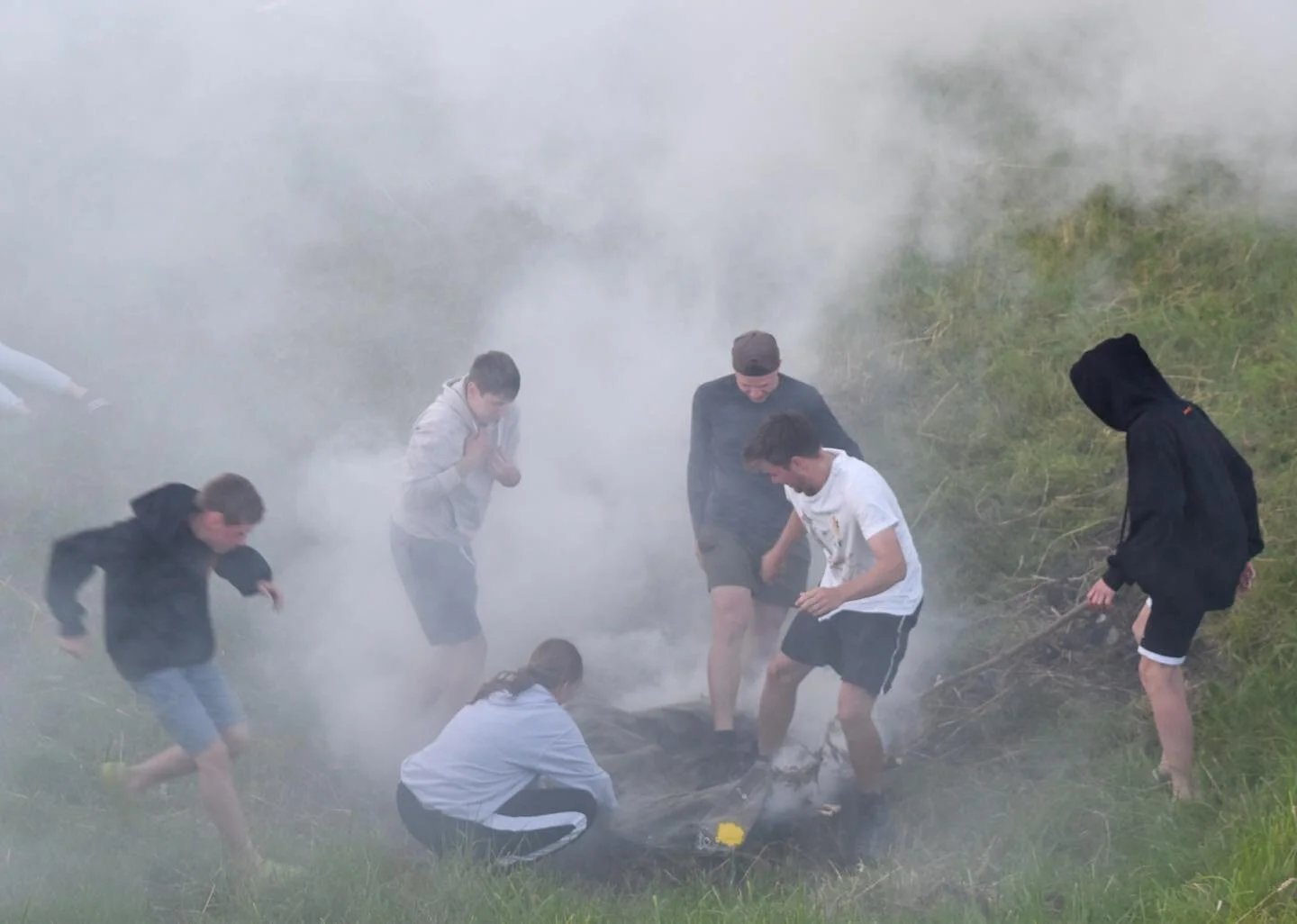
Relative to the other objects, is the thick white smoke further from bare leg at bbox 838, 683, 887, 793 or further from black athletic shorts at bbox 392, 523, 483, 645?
bare leg at bbox 838, 683, 887, 793

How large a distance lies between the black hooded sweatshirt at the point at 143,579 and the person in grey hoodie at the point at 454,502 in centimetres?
103

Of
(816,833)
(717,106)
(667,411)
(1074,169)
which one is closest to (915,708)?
(816,833)

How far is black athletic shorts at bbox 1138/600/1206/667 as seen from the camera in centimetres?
427

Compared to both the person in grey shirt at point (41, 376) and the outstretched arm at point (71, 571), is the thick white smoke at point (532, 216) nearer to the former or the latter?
the person in grey shirt at point (41, 376)

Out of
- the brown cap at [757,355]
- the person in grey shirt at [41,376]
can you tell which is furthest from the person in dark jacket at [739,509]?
the person in grey shirt at [41,376]

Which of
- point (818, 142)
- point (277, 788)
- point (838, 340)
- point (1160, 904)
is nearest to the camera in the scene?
point (1160, 904)

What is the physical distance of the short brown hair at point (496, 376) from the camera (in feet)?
17.0

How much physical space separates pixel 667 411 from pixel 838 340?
3.51 feet

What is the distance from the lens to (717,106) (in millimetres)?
8672

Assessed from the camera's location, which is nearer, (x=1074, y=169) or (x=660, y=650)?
(x=660, y=650)

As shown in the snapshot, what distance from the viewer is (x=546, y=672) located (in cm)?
473

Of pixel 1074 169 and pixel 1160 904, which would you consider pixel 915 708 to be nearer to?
pixel 1160 904

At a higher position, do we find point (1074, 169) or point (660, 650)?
point (1074, 169)

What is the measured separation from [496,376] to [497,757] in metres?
1.42
